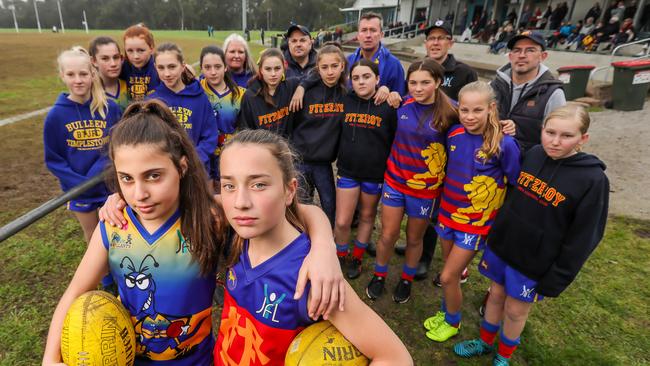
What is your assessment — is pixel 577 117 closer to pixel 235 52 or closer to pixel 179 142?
pixel 179 142

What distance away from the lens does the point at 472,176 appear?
2.79m

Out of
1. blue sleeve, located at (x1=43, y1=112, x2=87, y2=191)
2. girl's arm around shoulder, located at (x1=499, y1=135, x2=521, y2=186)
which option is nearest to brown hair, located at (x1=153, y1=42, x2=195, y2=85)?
blue sleeve, located at (x1=43, y1=112, x2=87, y2=191)

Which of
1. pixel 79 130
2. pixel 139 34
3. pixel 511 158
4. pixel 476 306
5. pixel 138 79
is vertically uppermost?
pixel 139 34

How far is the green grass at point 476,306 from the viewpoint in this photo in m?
2.95

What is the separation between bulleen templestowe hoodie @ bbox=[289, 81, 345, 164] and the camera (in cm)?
366

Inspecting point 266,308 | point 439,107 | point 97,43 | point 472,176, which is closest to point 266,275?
point 266,308

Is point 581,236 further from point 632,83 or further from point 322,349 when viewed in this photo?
point 632,83

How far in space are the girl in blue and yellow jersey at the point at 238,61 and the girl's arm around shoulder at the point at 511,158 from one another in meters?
2.88

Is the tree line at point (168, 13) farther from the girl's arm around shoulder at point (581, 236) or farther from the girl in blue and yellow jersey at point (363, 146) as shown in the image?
the girl's arm around shoulder at point (581, 236)

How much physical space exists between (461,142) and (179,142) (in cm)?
208

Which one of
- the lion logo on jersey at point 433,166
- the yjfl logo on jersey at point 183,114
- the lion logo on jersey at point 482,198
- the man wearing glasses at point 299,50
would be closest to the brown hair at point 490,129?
the lion logo on jersey at point 482,198

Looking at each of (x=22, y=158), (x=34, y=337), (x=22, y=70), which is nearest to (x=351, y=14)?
(x=22, y=70)

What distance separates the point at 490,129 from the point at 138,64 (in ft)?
11.8

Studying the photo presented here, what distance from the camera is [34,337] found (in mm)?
2955
